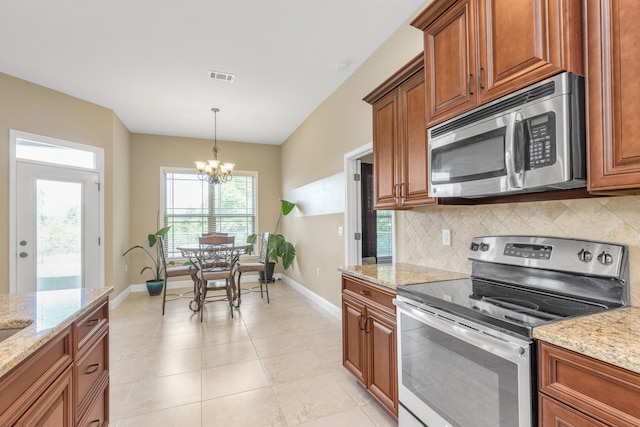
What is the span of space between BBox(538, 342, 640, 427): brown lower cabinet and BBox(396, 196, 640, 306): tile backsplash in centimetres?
61

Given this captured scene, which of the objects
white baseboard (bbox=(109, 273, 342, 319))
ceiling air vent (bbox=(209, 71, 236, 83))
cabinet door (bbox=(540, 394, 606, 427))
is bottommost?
white baseboard (bbox=(109, 273, 342, 319))

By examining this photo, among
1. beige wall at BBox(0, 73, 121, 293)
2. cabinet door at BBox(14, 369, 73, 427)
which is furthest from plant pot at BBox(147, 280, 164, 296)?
cabinet door at BBox(14, 369, 73, 427)

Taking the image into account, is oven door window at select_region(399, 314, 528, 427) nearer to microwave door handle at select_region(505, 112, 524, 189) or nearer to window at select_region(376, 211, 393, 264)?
microwave door handle at select_region(505, 112, 524, 189)

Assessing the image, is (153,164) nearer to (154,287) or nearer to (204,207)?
(204,207)

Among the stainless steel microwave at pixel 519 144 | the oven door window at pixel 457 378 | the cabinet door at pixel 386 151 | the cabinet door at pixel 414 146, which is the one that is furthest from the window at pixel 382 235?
the oven door window at pixel 457 378

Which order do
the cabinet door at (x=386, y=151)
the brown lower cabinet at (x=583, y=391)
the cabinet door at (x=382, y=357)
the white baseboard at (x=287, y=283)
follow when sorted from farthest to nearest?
the white baseboard at (x=287, y=283)
the cabinet door at (x=386, y=151)
the cabinet door at (x=382, y=357)
the brown lower cabinet at (x=583, y=391)

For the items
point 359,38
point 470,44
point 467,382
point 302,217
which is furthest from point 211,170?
point 467,382

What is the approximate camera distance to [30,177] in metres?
3.68

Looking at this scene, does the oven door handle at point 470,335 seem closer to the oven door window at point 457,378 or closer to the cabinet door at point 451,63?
the oven door window at point 457,378

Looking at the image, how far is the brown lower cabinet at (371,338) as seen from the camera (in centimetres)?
186

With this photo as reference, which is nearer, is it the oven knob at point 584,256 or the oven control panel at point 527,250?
the oven knob at point 584,256

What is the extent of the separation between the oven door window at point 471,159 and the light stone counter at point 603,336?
676 millimetres

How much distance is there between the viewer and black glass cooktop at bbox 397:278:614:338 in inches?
45.9

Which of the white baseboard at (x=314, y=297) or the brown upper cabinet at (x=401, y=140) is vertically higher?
the brown upper cabinet at (x=401, y=140)
